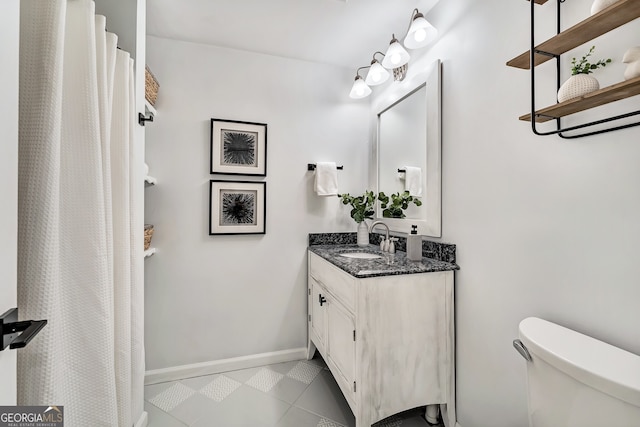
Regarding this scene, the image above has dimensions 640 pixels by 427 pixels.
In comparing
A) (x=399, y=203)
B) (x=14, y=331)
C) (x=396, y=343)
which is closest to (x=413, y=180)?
(x=399, y=203)

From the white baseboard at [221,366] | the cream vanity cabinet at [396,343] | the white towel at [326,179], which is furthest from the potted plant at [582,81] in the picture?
the white baseboard at [221,366]

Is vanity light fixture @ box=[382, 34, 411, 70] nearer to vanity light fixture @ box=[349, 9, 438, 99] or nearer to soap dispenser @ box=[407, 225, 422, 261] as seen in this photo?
vanity light fixture @ box=[349, 9, 438, 99]

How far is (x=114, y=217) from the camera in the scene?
1126 millimetres

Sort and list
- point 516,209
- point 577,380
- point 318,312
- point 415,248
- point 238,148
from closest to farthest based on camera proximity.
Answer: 1. point 577,380
2. point 516,209
3. point 415,248
4. point 318,312
5. point 238,148

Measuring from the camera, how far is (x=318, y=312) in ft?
6.67

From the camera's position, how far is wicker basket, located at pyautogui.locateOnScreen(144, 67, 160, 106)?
172 centimetres

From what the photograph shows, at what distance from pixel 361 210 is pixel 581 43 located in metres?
1.51

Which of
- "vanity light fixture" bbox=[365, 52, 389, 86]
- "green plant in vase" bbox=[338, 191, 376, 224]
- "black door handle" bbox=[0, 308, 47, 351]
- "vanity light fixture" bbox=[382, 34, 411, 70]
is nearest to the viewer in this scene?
A: "black door handle" bbox=[0, 308, 47, 351]

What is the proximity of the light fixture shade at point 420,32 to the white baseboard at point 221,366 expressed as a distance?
7.52ft

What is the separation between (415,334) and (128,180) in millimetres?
1511

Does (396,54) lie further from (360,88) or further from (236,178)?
(236,178)

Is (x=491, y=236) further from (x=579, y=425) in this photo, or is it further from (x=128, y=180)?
(x=128, y=180)

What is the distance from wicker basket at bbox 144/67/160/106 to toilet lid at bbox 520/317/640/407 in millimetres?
2251

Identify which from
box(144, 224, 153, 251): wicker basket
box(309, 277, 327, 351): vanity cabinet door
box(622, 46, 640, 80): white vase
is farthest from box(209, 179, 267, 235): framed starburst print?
box(622, 46, 640, 80): white vase
